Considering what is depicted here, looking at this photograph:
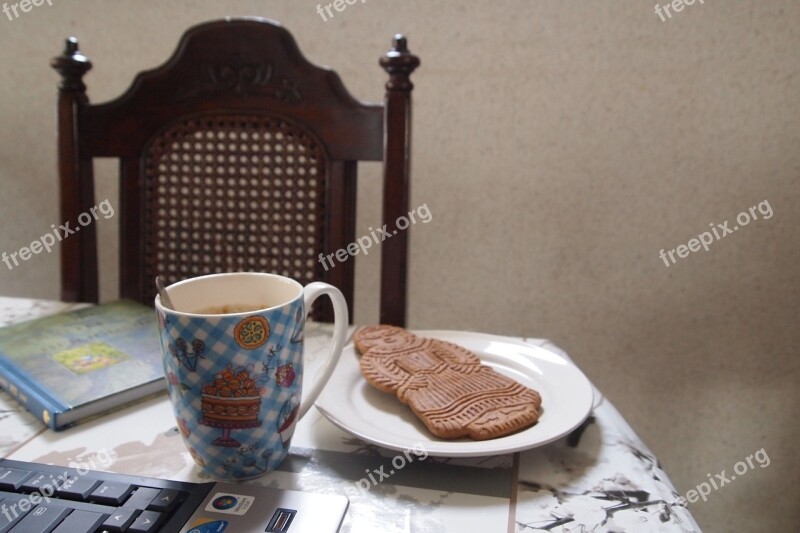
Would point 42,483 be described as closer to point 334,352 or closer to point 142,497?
point 142,497

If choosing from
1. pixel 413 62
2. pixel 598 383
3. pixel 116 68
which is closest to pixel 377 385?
pixel 413 62

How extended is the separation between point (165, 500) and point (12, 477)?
0.11 metres

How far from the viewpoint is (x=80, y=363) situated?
0.59 meters

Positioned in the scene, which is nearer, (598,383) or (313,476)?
(313,476)

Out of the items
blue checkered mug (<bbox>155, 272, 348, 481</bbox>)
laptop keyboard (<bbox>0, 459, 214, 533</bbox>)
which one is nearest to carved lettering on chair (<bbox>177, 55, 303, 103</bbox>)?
blue checkered mug (<bbox>155, 272, 348, 481</bbox>)

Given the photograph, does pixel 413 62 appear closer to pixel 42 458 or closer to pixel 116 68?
pixel 42 458

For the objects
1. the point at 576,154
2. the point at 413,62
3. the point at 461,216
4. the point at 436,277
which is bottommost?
the point at 436,277

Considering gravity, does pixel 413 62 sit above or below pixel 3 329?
above

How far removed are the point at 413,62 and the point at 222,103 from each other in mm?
273

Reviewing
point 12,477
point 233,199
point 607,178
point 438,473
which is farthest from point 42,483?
point 607,178

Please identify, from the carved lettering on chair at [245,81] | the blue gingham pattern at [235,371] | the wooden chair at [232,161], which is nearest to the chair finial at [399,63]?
the wooden chair at [232,161]

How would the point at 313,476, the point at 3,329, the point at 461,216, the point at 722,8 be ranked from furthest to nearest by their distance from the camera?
the point at 461,216, the point at 722,8, the point at 3,329, the point at 313,476

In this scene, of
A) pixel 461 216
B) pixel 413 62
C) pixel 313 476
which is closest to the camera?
pixel 313 476

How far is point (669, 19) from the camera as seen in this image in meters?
1.16
